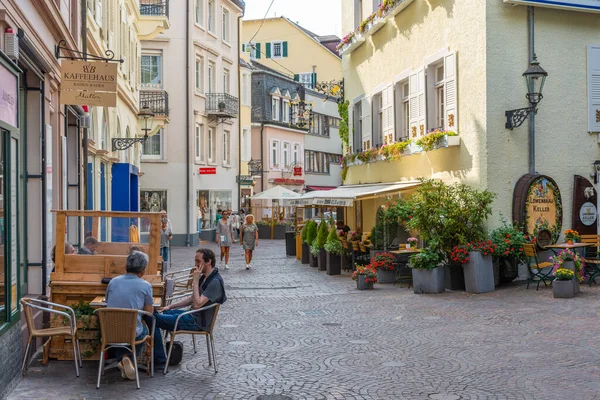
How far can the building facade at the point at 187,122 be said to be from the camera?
37406mm

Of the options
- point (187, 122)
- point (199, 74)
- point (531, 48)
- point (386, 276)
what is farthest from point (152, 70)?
point (531, 48)

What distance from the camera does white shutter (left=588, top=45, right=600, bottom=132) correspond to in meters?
16.6

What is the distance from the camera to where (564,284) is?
13500mm

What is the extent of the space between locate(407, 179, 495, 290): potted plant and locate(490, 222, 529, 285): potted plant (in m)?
0.39

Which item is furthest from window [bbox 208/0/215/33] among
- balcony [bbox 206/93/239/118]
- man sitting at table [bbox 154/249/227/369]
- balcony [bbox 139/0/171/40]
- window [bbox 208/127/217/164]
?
man sitting at table [bbox 154/249/227/369]

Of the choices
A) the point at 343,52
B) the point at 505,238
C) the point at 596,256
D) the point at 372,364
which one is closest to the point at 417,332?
the point at 372,364

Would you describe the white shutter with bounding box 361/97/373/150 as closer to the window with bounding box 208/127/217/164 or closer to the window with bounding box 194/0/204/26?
the window with bounding box 194/0/204/26

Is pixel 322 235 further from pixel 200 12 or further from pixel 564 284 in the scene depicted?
pixel 200 12

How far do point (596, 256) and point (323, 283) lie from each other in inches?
229

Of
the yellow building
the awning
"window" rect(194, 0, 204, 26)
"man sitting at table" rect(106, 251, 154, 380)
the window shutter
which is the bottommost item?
"man sitting at table" rect(106, 251, 154, 380)

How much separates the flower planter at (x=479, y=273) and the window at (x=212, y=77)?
27392mm

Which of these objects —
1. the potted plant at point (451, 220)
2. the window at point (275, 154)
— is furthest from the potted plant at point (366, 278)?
the window at point (275, 154)

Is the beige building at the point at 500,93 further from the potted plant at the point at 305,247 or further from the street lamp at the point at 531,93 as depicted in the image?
the potted plant at the point at 305,247

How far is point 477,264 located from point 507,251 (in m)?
0.69
